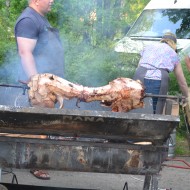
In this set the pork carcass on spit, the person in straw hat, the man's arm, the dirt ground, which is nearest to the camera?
the pork carcass on spit

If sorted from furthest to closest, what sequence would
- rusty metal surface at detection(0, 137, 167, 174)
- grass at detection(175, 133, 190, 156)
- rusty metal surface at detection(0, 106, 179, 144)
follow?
1. grass at detection(175, 133, 190, 156)
2. rusty metal surface at detection(0, 137, 167, 174)
3. rusty metal surface at detection(0, 106, 179, 144)

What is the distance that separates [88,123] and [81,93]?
0.51m

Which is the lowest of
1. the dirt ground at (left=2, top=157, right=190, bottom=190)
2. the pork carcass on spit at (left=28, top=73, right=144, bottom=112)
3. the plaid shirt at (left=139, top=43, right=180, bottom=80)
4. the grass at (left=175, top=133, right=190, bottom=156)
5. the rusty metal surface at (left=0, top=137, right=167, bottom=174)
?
the dirt ground at (left=2, top=157, right=190, bottom=190)

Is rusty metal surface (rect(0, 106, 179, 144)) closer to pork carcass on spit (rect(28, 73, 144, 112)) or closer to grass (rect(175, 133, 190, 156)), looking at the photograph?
pork carcass on spit (rect(28, 73, 144, 112))

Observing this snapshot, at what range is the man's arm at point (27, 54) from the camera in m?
4.15

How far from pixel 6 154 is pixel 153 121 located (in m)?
0.93

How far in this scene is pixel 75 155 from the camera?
3.11 metres

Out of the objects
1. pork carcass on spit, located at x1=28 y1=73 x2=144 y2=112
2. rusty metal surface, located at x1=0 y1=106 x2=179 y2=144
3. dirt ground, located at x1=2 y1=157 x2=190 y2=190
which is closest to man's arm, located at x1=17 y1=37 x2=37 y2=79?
pork carcass on spit, located at x1=28 y1=73 x2=144 y2=112

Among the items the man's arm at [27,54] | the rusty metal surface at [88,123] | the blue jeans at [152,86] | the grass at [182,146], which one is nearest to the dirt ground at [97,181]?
the blue jeans at [152,86]

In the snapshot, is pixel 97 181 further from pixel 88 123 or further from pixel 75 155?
pixel 88 123

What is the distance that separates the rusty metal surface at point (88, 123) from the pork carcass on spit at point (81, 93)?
0.35 meters

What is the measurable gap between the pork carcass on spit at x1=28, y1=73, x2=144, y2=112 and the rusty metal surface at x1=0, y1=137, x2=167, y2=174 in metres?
0.40

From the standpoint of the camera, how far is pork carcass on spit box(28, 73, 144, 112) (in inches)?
134

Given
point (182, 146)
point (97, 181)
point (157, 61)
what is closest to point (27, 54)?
point (157, 61)
